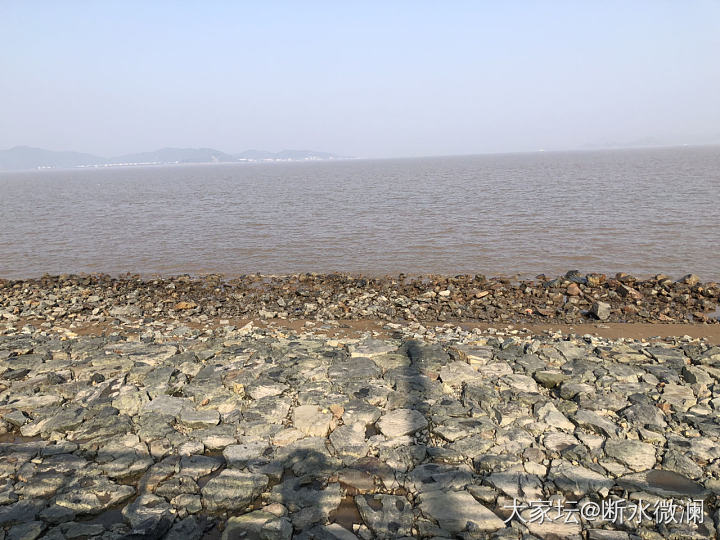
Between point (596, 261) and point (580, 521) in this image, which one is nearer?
point (580, 521)

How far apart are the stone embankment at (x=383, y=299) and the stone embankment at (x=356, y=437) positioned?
98.8 inches

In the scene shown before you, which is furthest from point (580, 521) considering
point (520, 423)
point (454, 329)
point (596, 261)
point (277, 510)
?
point (596, 261)

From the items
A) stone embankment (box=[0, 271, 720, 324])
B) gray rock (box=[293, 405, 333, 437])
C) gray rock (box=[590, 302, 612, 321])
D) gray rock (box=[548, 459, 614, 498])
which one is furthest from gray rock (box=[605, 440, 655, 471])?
gray rock (box=[590, 302, 612, 321])

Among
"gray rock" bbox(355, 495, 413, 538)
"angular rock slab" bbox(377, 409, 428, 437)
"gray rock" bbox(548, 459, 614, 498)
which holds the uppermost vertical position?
"angular rock slab" bbox(377, 409, 428, 437)

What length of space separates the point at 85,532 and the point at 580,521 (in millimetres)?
4614

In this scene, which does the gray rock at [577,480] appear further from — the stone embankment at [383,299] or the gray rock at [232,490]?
the stone embankment at [383,299]

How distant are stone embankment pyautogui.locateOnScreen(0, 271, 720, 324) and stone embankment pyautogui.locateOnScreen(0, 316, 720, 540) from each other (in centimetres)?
251

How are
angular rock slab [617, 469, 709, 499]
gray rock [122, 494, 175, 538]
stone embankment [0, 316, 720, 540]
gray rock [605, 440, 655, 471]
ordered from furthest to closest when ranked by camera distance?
gray rock [605, 440, 655, 471], angular rock slab [617, 469, 709, 499], stone embankment [0, 316, 720, 540], gray rock [122, 494, 175, 538]

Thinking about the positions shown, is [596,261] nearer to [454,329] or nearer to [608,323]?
[608,323]

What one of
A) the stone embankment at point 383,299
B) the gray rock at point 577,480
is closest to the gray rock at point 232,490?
the gray rock at point 577,480

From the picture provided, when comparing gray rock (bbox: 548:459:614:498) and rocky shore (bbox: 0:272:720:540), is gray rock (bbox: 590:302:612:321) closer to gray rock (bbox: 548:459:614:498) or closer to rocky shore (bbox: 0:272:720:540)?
rocky shore (bbox: 0:272:720:540)

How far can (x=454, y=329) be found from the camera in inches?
411

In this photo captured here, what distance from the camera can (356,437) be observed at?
18.5ft

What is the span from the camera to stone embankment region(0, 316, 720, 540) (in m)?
4.37
